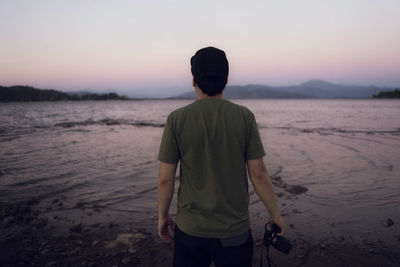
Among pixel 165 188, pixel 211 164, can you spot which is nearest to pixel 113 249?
pixel 165 188

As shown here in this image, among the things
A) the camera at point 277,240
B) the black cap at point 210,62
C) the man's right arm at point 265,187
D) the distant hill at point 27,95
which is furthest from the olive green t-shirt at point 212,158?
the distant hill at point 27,95

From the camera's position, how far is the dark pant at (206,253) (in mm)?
2172

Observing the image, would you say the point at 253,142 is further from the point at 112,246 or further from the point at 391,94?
the point at 391,94

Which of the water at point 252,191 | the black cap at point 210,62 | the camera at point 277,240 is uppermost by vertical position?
the black cap at point 210,62

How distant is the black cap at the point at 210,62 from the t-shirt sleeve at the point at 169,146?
1.55 ft

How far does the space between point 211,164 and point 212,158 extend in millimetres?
49

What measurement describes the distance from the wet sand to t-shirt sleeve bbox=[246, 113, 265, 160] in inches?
106

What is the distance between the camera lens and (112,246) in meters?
4.73

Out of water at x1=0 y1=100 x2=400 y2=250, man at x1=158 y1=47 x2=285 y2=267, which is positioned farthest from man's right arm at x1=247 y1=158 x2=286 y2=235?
water at x1=0 y1=100 x2=400 y2=250

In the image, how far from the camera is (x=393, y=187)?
7883 millimetres

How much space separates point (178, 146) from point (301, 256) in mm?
3372

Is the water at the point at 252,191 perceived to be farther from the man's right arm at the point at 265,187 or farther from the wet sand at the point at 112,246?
the man's right arm at the point at 265,187

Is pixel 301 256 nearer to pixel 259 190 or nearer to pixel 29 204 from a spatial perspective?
pixel 259 190

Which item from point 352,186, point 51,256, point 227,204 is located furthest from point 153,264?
point 352,186
